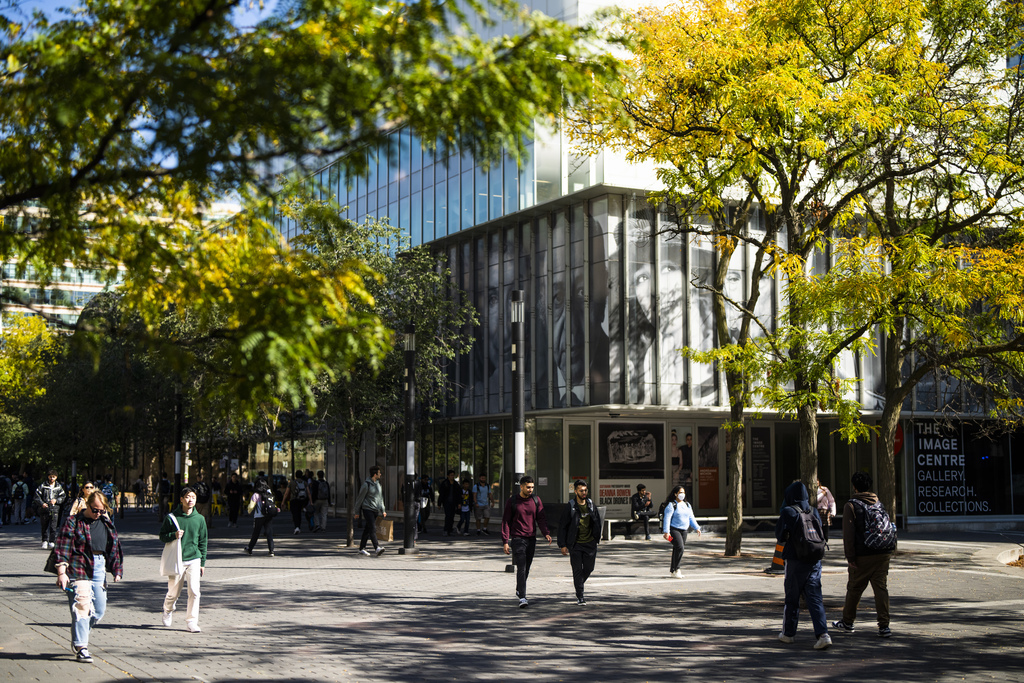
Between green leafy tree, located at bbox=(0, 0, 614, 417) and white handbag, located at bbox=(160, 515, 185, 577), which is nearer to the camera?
green leafy tree, located at bbox=(0, 0, 614, 417)

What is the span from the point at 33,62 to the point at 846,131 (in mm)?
15449

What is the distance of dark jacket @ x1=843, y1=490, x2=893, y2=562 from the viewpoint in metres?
10.5

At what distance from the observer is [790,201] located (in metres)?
19.2

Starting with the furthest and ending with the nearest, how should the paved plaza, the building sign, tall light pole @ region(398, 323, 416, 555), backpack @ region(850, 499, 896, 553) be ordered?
the building sign → tall light pole @ region(398, 323, 416, 555) → backpack @ region(850, 499, 896, 553) → the paved plaza

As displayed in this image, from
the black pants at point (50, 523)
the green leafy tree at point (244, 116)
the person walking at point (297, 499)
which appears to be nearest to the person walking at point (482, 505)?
the person walking at point (297, 499)

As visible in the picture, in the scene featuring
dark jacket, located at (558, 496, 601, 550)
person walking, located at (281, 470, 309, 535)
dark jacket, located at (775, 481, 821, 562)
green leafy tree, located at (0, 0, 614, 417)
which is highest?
green leafy tree, located at (0, 0, 614, 417)

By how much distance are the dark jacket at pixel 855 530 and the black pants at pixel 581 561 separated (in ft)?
11.7

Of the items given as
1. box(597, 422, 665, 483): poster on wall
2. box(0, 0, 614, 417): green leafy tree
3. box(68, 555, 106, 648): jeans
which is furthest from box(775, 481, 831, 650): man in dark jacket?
box(597, 422, 665, 483): poster on wall

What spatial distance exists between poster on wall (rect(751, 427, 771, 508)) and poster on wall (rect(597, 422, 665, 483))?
4.15 m

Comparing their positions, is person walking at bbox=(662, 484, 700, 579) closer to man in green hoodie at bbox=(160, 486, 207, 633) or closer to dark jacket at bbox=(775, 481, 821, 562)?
dark jacket at bbox=(775, 481, 821, 562)

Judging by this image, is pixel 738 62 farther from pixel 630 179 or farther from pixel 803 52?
pixel 630 179

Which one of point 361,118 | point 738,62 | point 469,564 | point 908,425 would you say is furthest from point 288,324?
point 908,425

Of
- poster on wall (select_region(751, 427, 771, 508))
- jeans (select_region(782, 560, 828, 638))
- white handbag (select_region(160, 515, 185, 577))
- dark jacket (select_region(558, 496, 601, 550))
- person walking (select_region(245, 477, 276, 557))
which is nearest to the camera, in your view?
jeans (select_region(782, 560, 828, 638))

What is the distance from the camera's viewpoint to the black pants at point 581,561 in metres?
13.1
